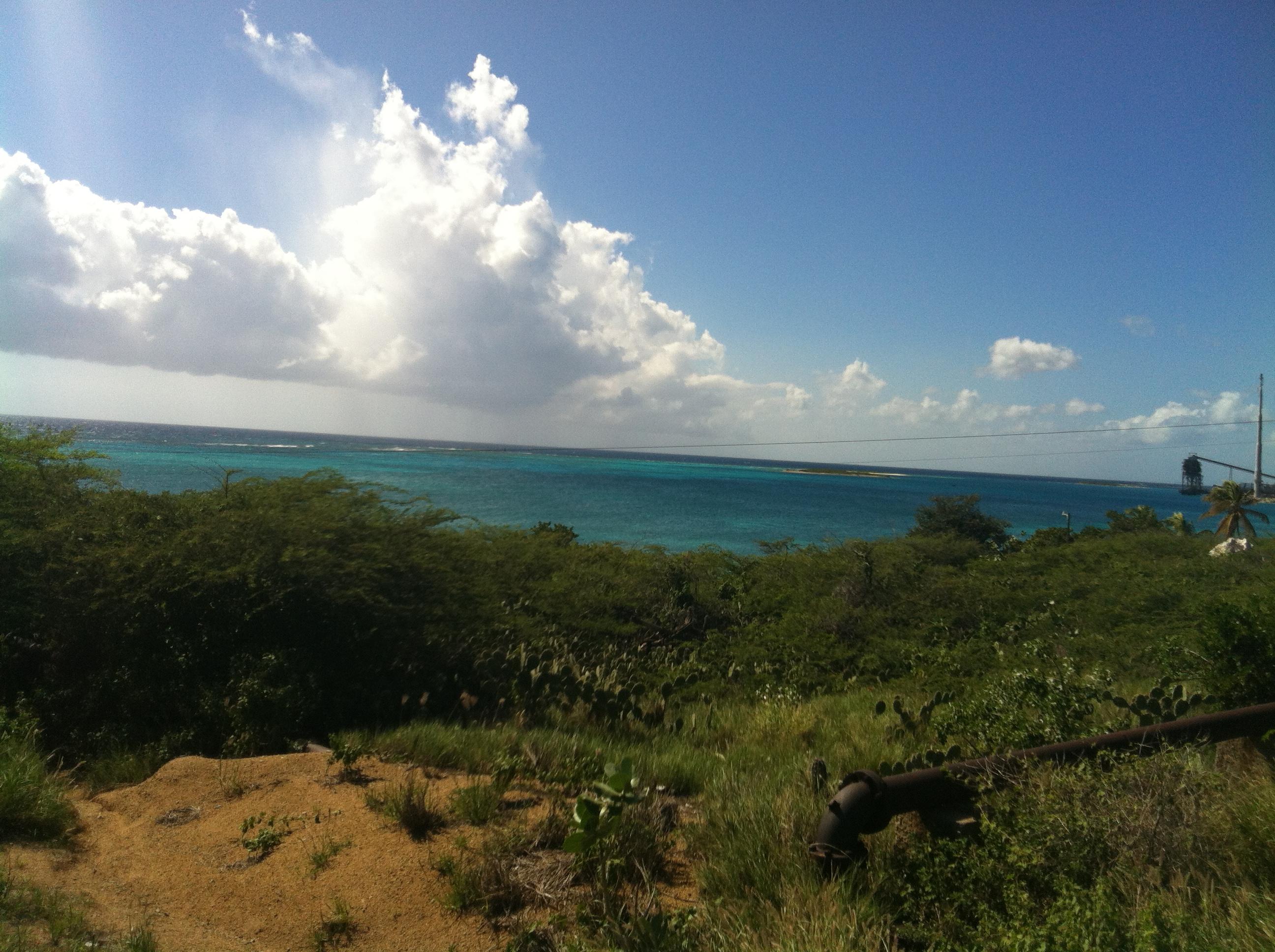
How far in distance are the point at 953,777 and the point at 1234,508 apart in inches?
1482

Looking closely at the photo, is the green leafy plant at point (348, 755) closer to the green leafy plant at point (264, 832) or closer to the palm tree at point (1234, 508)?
the green leafy plant at point (264, 832)

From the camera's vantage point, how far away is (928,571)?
18.8 meters

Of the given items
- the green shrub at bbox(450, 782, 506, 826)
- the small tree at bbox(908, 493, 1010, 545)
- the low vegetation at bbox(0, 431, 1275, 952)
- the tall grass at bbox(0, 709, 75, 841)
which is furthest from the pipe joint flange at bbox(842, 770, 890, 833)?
the small tree at bbox(908, 493, 1010, 545)

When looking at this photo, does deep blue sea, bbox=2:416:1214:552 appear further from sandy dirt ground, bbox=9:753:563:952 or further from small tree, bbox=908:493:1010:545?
sandy dirt ground, bbox=9:753:563:952

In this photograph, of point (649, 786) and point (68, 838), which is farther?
point (649, 786)

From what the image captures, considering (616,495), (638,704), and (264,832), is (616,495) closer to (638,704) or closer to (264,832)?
(638,704)

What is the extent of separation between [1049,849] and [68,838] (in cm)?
632

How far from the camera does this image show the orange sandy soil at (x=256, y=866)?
154 inches

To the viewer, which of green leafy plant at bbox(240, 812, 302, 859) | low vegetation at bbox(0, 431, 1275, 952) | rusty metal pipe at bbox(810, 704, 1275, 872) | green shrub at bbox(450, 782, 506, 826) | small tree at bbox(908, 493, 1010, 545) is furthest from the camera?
small tree at bbox(908, 493, 1010, 545)

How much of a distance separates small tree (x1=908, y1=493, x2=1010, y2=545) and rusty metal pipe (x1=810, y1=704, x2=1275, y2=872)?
3217 centimetres

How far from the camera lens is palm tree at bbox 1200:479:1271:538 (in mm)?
31500

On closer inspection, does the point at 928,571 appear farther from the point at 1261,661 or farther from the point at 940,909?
the point at 940,909

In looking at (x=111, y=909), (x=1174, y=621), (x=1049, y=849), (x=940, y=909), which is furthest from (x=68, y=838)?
(x=1174, y=621)

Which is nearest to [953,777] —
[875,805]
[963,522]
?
[875,805]
